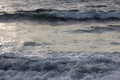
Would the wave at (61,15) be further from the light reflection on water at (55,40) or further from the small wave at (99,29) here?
the light reflection on water at (55,40)

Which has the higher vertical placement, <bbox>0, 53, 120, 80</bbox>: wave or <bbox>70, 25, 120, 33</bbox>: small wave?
<bbox>0, 53, 120, 80</bbox>: wave

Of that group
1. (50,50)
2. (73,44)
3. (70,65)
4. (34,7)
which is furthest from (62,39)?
(34,7)

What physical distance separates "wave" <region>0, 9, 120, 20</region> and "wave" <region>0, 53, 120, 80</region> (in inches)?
298

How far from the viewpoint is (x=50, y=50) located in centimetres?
902

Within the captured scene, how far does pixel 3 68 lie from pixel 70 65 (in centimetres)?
153

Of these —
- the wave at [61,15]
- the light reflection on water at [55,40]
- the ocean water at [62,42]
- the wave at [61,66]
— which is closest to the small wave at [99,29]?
the ocean water at [62,42]

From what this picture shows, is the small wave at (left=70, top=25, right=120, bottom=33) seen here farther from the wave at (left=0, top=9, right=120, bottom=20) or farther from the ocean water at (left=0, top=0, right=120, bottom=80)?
the wave at (left=0, top=9, right=120, bottom=20)

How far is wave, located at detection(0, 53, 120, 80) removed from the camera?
6.98 metres

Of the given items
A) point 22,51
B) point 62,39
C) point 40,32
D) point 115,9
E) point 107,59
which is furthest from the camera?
point 115,9

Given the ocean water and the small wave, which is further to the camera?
the small wave

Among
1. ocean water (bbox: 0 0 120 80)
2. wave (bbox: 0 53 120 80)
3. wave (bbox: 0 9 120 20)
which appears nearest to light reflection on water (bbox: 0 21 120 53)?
ocean water (bbox: 0 0 120 80)

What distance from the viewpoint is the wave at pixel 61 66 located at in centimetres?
698

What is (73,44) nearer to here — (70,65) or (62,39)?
(62,39)

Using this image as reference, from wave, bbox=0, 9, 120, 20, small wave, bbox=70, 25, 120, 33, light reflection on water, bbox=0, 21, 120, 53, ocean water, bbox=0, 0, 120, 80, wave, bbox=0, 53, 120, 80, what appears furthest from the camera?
wave, bbox=0, 9, 120, 20
